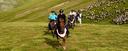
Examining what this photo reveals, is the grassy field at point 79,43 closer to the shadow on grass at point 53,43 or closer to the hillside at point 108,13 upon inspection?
the shadow on grass at point 53,43

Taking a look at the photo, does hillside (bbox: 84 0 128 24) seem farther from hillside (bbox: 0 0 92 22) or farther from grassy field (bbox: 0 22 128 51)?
grassy field (bbox: 0 22 128 51)

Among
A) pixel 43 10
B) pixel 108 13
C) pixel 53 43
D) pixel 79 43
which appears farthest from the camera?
pixel 43 10

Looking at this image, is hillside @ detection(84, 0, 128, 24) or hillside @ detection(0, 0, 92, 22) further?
hillside @ detection(0, 0, 92, 22)

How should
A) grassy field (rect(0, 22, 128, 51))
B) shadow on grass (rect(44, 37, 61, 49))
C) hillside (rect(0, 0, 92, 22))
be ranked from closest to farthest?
grassy field (rect(0, 22, 128, 51)) → shadow on grass (rect(44, 37, 61, 49)) → hillside (rect(0, 0, 92, 22))

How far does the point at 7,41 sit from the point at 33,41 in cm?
350

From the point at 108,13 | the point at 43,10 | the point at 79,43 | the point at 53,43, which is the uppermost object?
the point at 43,10

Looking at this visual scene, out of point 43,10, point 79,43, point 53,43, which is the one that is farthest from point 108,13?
point 43,10

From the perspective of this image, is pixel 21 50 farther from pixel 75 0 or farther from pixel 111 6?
pixel 75 0

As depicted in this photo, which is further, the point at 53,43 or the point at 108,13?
the point at 108,13

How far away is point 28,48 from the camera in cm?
2953

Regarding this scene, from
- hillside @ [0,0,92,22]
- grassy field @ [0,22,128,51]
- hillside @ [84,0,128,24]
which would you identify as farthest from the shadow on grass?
hillside @ [0,0,92,22]

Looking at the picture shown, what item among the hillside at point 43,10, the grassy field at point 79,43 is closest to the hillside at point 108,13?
the hillside at point 43,10

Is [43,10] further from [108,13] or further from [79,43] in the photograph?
[79,43]

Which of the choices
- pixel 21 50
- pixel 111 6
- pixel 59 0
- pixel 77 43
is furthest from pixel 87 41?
pixel 59 0
